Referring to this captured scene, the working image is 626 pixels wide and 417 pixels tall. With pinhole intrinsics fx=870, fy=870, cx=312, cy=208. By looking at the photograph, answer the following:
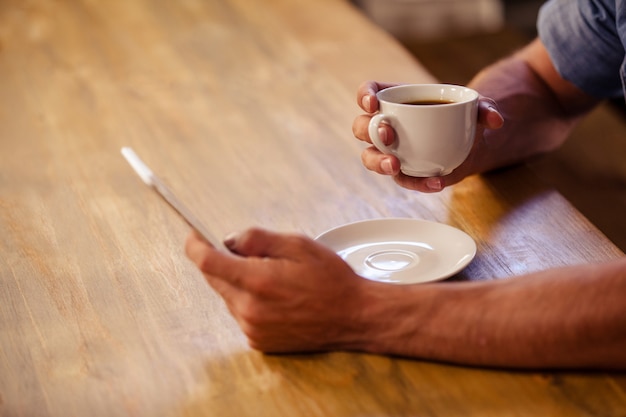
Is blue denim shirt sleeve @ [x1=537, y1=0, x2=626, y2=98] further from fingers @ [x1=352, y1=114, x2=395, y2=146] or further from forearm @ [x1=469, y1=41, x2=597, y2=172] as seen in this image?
fingers @ [x1=352, y1=114, x2=395, y2=146]

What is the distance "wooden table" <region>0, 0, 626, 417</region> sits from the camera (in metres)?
0.81

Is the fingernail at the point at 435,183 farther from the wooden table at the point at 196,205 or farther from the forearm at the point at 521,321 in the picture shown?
Result: the forearm at the point at 521,321

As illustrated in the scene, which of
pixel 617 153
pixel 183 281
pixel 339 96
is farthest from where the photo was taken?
pixel 617 153

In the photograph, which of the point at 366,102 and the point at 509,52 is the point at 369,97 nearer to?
the point at 366,102

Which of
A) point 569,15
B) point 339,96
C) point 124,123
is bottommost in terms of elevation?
point 124,123

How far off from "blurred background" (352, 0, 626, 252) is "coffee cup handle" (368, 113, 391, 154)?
1.24 feet

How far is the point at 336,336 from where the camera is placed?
86 cm

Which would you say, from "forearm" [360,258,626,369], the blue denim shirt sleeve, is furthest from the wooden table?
the blue denim shirt sleeve

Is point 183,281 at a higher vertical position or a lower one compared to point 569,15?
lower

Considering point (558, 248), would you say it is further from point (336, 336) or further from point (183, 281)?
point (183, 281)

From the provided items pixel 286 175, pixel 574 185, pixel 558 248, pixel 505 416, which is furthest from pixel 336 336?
pixel 574 185

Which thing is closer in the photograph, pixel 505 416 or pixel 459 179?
pixel 505 416

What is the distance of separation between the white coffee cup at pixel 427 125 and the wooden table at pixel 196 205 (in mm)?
115

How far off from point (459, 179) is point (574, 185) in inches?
19.3
